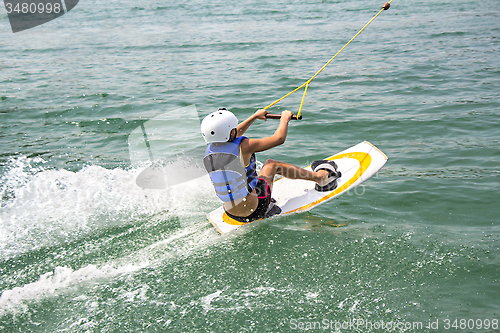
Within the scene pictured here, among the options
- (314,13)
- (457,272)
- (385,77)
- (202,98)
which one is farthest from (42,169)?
(314,13)

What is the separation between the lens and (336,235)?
17.7 ft

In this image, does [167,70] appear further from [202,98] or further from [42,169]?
[42,169]

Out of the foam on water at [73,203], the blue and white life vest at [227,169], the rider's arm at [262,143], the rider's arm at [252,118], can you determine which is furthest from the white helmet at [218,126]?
the foam on water at [73,203]

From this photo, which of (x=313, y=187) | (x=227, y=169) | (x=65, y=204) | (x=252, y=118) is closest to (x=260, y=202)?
(x=227, y=169)

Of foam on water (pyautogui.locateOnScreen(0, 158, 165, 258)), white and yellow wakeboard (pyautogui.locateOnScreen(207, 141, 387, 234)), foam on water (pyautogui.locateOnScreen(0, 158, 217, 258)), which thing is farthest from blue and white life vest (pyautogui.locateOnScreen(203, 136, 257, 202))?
foam on water (pyautogui.locateOnScreen(0, 158, 165, 258))

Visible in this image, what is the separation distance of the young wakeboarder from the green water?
35 centimetres

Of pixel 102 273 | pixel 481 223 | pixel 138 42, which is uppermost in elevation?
pixel 138 42

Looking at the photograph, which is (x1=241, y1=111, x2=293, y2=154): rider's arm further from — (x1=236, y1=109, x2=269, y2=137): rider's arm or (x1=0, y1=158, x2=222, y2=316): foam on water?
(x1=0, y1=158, x2=222, y2=316): foam on water

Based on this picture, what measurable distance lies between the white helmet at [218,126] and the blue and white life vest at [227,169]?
137 millimetres

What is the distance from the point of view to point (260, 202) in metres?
5.73

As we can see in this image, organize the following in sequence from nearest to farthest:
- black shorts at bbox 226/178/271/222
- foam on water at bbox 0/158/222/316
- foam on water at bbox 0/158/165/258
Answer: foam on water at bbox 0/158/222/316 < foam on water at bbox 0/158/165/258 < black shorts at bbox 226/178/271/222

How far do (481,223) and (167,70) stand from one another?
13019mm

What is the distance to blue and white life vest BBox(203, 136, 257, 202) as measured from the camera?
5.12 m

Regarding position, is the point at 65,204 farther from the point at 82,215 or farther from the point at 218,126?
the point at 218,126
